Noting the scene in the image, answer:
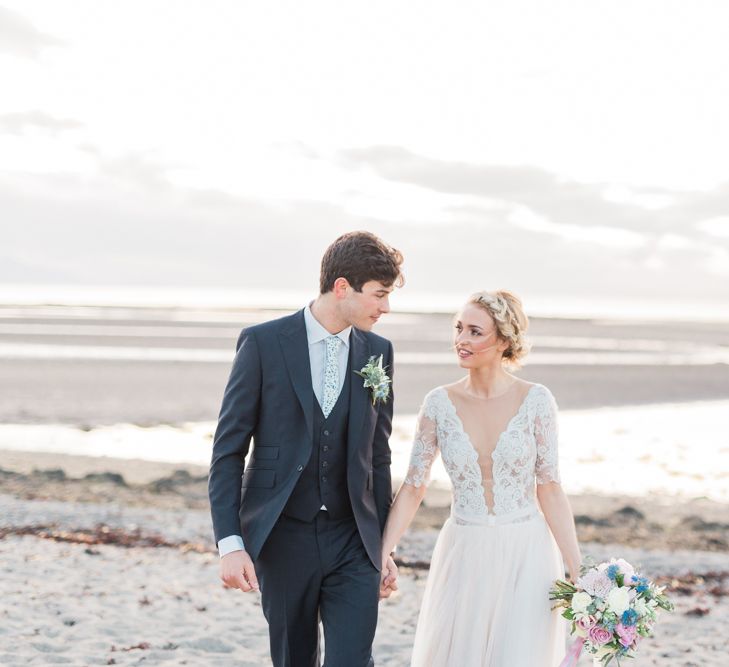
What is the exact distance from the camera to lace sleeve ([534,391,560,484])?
4598mm

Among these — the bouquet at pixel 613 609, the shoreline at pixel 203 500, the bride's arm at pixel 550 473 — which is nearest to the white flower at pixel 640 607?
the bouquet at pixel 613 609

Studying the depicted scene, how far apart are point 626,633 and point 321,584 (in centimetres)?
130

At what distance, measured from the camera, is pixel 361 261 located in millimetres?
4090

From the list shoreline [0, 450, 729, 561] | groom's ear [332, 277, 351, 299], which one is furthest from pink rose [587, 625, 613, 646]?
shoreline [0, 450, 729, 561]

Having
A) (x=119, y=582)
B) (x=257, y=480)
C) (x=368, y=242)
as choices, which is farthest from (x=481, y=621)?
(x=119, y=582)

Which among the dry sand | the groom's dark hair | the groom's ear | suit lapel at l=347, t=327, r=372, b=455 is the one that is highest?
the groom's dark hair

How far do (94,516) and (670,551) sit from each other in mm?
6141

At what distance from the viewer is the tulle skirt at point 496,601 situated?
4.46 meters

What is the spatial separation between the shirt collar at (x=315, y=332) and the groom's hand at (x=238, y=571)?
0.98 m

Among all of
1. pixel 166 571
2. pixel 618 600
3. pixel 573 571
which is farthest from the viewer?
pixel 166 571

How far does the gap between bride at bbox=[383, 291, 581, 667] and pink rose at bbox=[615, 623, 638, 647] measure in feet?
1.59

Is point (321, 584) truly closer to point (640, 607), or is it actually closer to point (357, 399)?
point (357, 399)

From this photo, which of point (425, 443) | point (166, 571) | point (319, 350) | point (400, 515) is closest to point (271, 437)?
point (319, 350)

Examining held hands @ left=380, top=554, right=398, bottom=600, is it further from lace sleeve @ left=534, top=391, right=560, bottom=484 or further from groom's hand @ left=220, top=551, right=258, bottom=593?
lace sleeve @ left=534, top=391, right=560, bottom=484
